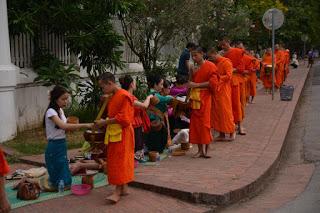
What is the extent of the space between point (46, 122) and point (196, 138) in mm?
2724

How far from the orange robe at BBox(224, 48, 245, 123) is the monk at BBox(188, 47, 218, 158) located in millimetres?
2200

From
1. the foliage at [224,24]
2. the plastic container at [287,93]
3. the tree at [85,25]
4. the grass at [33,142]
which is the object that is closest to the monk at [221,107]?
→ the grass at [33,142]

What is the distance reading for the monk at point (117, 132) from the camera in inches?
244

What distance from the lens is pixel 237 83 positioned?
1087cm

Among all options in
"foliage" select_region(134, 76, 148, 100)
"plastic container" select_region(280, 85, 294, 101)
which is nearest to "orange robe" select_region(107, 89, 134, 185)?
"foliage" select_region(134, 76, 148, 100)

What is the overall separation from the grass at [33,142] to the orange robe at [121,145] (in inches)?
123

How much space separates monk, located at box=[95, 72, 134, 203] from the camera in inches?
244

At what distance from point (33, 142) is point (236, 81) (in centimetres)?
418

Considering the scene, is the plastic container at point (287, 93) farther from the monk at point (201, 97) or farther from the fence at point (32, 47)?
the monk at point (201, 97)

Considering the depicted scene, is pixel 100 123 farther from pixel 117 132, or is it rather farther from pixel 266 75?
pixel 266 75

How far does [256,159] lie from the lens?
28.3 ft

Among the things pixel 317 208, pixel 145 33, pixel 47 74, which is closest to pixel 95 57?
pixel 47 74

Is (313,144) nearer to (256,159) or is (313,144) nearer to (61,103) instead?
(256,159)

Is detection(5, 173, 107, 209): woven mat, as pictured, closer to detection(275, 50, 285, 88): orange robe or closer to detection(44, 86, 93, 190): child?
detection(44, 86, 93, 190): child
